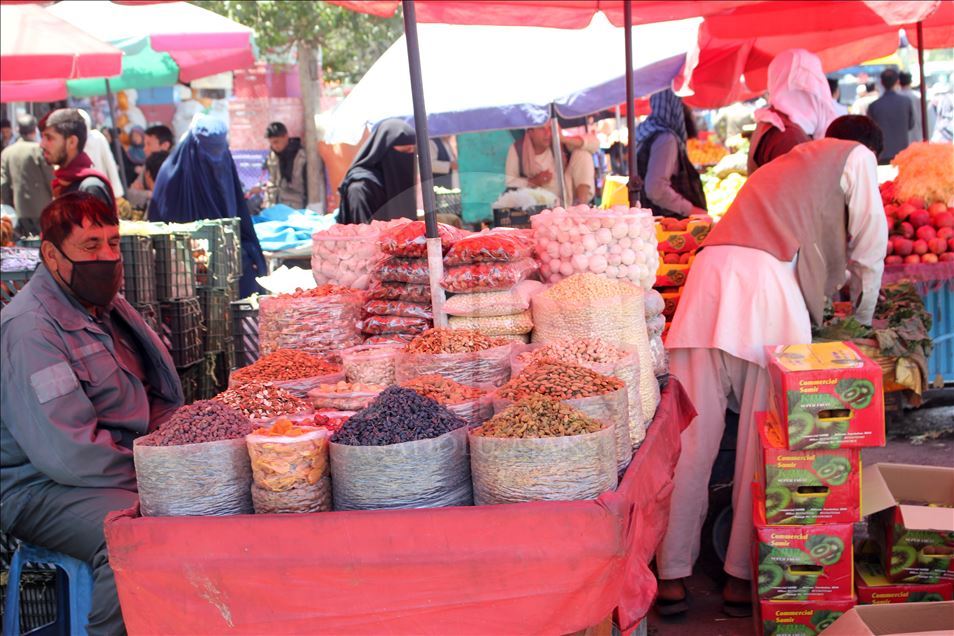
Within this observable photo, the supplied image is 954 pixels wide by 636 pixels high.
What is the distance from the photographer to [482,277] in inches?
122

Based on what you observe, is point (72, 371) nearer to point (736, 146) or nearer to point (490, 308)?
point (490, 308)

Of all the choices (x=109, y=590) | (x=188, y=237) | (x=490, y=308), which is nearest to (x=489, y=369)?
(x=490, y=308)

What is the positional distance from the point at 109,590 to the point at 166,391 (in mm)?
989

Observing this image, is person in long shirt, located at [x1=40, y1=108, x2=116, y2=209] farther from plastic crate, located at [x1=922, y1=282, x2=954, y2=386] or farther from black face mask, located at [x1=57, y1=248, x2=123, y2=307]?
plastic crate, located at [x1=922, y1=282, x2=954, y2=386]

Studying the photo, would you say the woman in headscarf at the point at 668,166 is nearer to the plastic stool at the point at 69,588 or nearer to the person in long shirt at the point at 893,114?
the plastic stool at the point at 69,588

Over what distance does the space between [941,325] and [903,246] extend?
55 cm

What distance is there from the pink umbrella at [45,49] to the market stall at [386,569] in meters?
7.31

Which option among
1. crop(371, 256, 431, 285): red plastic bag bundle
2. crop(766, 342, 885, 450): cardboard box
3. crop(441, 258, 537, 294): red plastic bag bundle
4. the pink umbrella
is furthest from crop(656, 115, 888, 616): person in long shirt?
the pink umbrella

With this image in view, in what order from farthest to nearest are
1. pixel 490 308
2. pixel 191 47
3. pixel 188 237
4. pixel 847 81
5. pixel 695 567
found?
pixel 847 81, pixel 191 47, pixel 188 237, pixel 695 567, pixel 490 308

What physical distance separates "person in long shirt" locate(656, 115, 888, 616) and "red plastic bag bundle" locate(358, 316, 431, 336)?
1.17 meters

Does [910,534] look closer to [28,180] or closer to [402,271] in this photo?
[402,271]

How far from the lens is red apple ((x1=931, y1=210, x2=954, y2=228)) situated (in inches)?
237

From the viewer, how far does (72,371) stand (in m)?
3.08

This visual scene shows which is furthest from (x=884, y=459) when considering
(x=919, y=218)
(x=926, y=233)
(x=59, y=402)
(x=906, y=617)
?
(x=59, y=402)
